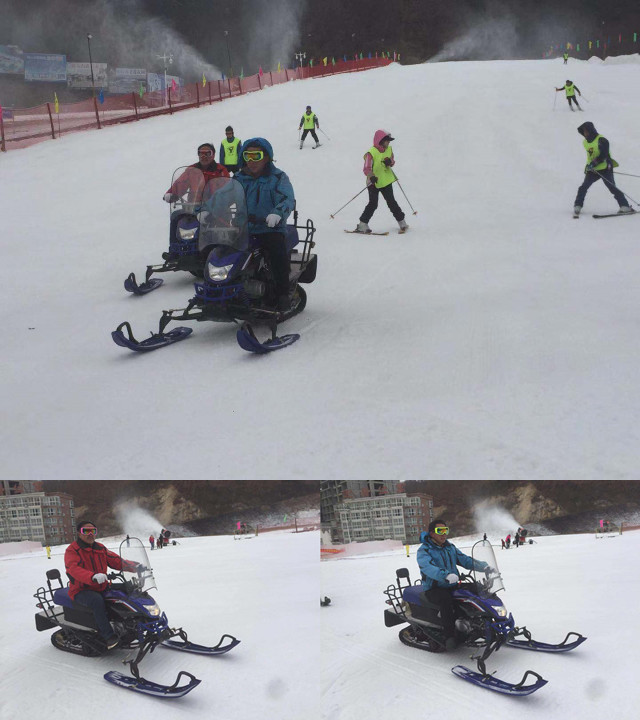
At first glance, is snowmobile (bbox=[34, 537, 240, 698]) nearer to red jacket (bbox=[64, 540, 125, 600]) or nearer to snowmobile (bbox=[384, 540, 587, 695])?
red jacket (bbox=[64, 540, 125, 600])

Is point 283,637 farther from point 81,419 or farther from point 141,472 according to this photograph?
point 81,419

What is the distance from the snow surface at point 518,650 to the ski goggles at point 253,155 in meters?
2.97

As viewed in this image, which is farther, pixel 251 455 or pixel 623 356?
pixel 623 356

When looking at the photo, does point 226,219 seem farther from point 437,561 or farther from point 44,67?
point 44,67

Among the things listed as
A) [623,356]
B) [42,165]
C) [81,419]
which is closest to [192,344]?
[81,419]

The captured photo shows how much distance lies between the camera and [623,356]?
570 centimetres

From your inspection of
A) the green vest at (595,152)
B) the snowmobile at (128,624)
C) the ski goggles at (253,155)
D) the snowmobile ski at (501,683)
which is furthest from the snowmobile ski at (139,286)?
the snowmobile ski at (501,683)

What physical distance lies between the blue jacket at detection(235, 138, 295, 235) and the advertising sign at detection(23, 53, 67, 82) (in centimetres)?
2860

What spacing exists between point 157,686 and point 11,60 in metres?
31.2

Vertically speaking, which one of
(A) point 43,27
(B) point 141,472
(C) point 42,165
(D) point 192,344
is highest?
(A) point 43,27

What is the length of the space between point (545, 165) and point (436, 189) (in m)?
2.13

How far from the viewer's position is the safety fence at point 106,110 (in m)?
18.6

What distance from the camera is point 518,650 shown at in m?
3.95

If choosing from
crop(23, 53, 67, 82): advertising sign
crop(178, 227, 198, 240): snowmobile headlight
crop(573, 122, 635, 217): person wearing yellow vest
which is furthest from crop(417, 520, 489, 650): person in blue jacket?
crop(23, 53, 67, 82): advertising sign
